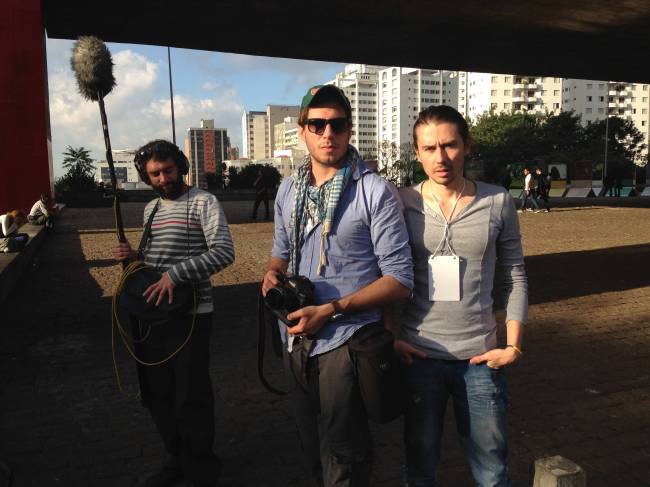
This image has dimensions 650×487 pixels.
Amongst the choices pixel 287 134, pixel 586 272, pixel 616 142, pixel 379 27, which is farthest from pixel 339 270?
pixel 287 134

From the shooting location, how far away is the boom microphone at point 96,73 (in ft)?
9.00

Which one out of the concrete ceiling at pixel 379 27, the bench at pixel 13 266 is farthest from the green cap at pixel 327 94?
the concrete ceiling at pixel 379 27

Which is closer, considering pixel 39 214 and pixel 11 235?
pixel 11 235

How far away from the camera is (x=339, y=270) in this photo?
223 centimetres

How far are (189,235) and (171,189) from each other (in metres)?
0.26

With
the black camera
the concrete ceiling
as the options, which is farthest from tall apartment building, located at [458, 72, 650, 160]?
the black camera

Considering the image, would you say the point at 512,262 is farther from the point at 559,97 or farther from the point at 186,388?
the point at 559,97

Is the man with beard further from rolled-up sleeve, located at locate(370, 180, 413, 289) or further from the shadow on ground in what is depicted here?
the shadow on ground

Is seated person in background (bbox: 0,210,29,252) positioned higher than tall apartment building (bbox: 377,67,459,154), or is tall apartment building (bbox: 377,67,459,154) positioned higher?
tall apartment building (bbox: 377,67,459,154)

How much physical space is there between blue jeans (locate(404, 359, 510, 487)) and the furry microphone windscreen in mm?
1915

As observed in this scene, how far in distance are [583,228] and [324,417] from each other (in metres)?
16.5

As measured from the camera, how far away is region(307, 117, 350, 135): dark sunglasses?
2.25 m

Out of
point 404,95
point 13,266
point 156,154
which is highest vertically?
point 404,95

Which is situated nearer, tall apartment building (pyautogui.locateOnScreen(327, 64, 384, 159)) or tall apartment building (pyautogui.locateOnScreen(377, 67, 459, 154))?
tall apartment building (pyautogui.locateOnScreen(377, 67, 459, 154))
